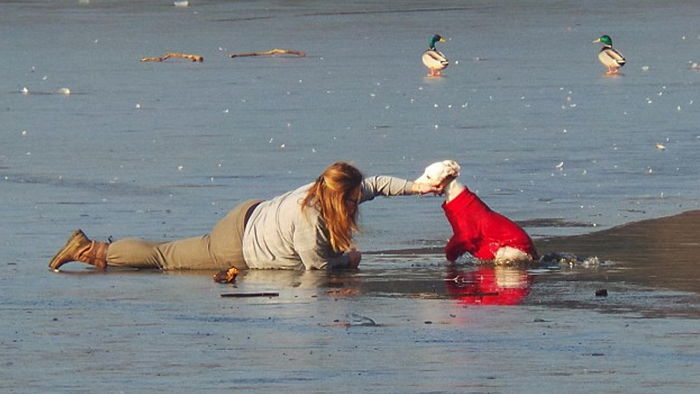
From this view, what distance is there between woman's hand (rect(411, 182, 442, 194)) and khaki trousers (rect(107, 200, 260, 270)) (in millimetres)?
884

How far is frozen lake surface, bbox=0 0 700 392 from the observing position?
8.39m

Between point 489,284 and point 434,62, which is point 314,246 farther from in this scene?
point 434,62

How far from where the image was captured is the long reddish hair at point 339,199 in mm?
10805

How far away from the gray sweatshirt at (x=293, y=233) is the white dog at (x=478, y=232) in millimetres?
347

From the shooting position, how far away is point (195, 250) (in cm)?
1152

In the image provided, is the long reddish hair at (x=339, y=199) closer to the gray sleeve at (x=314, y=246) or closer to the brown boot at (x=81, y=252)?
the gray sleeve at (x=314, y=246)

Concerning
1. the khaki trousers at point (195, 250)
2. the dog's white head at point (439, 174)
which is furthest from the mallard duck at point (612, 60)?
the khaki trousers at point (195, 250)

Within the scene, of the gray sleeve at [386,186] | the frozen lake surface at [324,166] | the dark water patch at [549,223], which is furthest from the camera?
the dark water patch at [549,223]

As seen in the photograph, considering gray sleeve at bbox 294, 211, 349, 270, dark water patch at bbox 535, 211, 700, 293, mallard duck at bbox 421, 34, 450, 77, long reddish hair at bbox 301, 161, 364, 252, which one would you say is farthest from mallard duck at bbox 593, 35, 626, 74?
long reddish hair at bbox 301, 161, 364, 252

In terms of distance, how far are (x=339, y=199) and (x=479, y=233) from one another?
1052 millimetres

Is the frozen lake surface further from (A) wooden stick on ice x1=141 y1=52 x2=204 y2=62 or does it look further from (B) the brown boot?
(A) wooden stick on ice x1=141 y1=52 x2=204 y2=62

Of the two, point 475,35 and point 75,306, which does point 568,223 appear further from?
point 475,35

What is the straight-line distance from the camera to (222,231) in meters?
11.5

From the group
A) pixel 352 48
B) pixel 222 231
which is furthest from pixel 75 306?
pixel 352 48
